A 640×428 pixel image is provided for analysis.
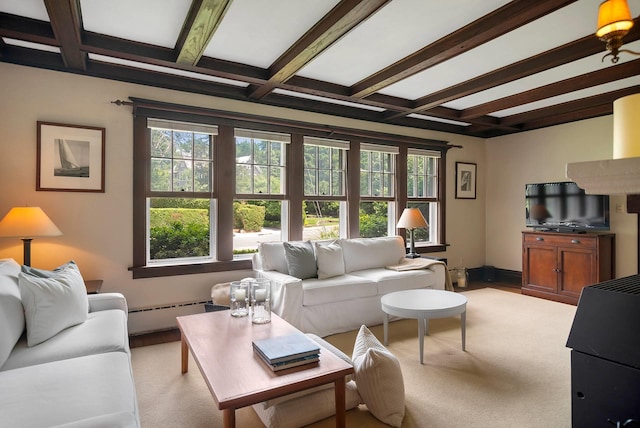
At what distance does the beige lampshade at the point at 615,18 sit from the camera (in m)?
1.57

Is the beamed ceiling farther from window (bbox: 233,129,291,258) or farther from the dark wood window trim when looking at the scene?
window (bbox: 233,129,291,258)

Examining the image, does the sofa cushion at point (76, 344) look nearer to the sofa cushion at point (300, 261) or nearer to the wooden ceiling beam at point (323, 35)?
the sofa cushion at point (300, 261)

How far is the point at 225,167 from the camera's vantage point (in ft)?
12.9

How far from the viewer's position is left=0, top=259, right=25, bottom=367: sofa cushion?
1713 mm

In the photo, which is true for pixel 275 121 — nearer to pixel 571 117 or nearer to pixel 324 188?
pixel 324 188

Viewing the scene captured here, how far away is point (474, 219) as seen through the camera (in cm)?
609

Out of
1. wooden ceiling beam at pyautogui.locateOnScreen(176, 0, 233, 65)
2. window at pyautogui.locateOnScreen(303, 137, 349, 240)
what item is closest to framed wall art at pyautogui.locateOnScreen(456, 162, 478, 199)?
window at pyautogui.locateOnScreen(303, 137, 349, 240)

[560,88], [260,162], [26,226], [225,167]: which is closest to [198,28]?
[225,167]

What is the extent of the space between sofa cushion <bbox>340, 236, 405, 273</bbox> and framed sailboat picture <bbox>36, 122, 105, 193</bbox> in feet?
8.79

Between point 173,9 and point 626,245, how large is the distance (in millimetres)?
5623

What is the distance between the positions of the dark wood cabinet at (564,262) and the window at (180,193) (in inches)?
171

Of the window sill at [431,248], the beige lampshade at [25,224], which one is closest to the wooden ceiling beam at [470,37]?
the window sill at [431,248]

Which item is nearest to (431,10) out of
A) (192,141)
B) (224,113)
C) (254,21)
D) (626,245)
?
(254,21)

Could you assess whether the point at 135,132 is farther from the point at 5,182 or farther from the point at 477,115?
the point at 477,115
